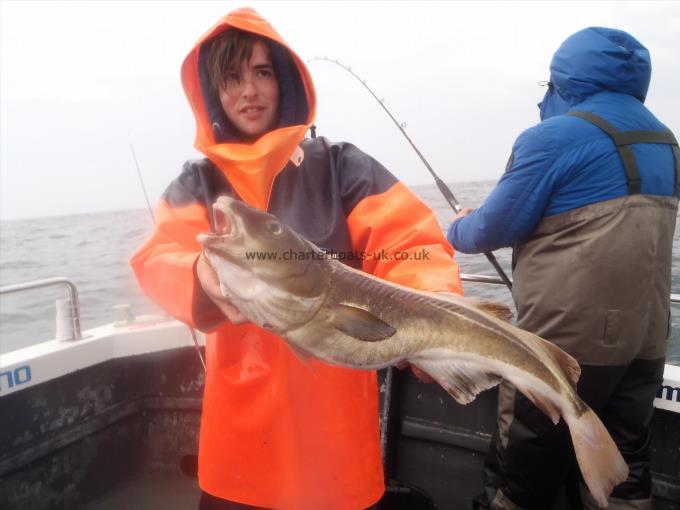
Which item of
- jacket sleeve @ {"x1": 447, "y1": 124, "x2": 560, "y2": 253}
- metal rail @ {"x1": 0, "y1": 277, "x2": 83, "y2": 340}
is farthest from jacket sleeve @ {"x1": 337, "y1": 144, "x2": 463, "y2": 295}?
metal rail @ {"x1": 0, "y1": 277, "x2": 83, "y2": 340}

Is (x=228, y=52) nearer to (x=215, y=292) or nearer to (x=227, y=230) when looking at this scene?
(x=227, y=230)

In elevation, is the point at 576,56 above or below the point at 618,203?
above

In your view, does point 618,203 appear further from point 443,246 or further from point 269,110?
point 269,110

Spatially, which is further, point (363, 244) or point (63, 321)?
point (63, 321)

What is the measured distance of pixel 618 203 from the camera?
274 centimetres

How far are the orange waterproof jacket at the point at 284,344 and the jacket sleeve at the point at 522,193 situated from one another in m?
1.01

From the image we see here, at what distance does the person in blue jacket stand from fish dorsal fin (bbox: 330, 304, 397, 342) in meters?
1.47

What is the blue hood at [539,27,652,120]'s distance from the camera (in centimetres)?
295

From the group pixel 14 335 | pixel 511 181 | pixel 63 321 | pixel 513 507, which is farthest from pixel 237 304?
pixel 14 335

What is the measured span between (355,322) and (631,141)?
204 centimetres

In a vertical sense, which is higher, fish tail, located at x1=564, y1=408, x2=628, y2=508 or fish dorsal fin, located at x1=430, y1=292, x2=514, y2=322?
fish dorsal fin, located at x1=430, y1=292, x2=514, y2=322

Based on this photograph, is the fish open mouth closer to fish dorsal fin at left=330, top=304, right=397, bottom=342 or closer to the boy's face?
fish dorsal fin at left=330, top=304, right=397, bottom=342

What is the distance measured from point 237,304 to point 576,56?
254 cm

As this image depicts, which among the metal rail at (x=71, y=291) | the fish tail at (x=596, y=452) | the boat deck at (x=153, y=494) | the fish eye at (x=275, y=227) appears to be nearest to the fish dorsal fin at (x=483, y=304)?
the fish tail at (x=596, y=452)
